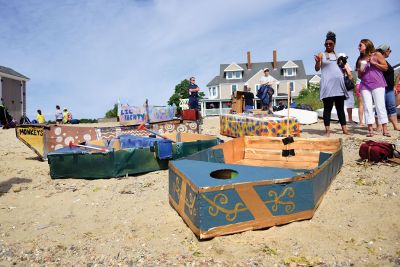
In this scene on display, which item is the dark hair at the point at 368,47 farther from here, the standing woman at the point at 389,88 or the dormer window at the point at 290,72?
the dormer window at the point at 290,72

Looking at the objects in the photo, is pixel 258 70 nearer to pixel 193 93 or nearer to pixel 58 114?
pixel 58 114

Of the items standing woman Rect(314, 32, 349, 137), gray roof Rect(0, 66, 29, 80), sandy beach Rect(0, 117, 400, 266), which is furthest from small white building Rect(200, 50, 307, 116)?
sandy beach Rect(0, 117, 400, 266)

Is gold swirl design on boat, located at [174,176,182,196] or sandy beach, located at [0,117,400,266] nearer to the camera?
sandy beach, located at [0,117,400,266]

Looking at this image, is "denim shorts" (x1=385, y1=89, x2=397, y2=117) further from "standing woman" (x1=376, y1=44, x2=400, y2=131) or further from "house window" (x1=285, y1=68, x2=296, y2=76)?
"house window" (x1=285, y1=68, x2=296, y2=76)

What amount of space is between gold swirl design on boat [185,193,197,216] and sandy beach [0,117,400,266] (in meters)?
0.21

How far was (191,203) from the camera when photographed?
2.77m

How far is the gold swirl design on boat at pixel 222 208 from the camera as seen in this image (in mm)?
2580

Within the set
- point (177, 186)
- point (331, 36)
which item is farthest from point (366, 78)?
point (177, 186)

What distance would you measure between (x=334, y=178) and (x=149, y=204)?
93.4 inches

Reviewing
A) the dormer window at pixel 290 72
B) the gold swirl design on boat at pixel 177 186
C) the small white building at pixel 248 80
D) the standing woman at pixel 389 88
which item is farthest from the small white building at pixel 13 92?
the dormer window at pixel 290 72

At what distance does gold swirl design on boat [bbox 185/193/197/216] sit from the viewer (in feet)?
8.82

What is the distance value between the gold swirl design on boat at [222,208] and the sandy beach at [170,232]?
7.3 inches

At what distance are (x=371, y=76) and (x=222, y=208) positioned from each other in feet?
17.8

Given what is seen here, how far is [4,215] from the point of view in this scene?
Result: 372 centimetres
